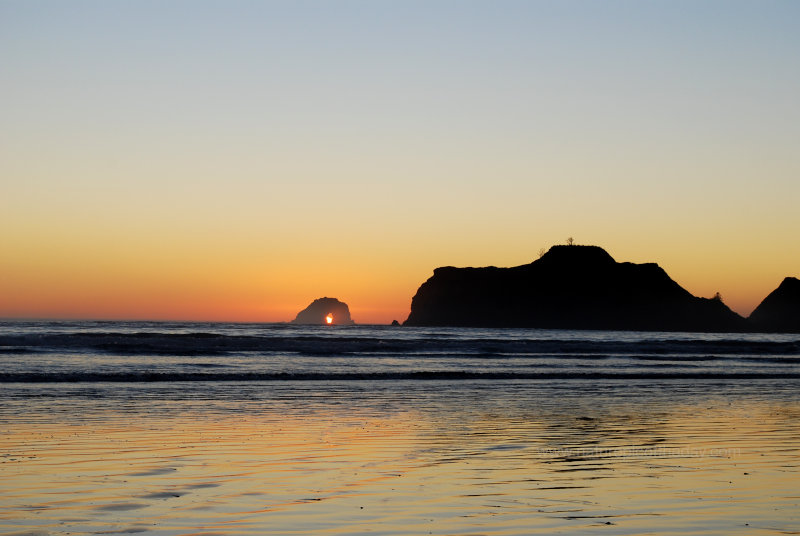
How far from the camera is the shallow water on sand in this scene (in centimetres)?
800

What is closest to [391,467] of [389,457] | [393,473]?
[393,473]

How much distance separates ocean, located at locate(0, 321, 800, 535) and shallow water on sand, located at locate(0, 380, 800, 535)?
0.04m

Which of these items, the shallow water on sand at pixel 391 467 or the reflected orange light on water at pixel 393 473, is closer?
the shallow water on sand at pixel 391 467

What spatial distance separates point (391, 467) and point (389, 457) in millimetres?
823

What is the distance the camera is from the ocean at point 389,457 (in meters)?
8.09

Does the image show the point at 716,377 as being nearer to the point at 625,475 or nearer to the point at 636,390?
the point at 636,390

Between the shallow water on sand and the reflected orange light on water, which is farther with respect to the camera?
the reflected orange light on water

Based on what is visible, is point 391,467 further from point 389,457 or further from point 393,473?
point 389,457

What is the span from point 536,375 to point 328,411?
51.9 ft

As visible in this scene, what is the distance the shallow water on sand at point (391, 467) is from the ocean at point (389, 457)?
0.04 metres

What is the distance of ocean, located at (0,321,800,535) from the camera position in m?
8.09

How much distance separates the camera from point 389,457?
11.8 m

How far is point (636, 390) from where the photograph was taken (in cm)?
2583

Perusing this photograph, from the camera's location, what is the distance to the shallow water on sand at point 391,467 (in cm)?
800
